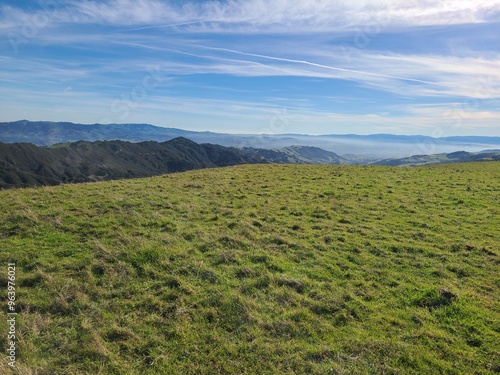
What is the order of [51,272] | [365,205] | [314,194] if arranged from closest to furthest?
[51,272]
[365,205]
[314,194]

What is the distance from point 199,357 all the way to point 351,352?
3.51m

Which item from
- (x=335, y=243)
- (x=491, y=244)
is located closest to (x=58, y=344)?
(x=335, y=243)

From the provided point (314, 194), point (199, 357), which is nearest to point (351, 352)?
point (199, 357)

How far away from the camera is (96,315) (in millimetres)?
8305

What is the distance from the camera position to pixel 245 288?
9.90 meters

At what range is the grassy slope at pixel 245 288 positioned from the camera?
7.14 m

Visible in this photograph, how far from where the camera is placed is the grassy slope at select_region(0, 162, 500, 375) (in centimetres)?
714

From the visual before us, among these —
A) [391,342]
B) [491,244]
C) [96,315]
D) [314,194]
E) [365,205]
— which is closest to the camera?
[391,342]

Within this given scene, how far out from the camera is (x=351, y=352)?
7.34 metres

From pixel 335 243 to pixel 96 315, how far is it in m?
9.84

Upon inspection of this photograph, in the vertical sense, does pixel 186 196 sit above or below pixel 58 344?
above

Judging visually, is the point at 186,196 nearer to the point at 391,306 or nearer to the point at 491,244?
the point at 391,306

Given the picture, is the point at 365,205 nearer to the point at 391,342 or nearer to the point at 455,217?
the point at 455,217

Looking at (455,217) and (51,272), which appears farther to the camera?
(455,217)
